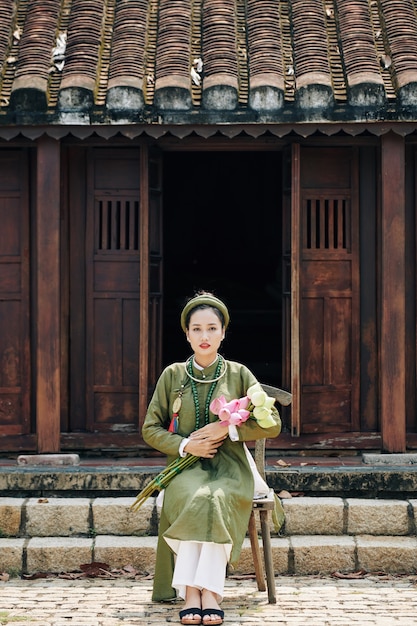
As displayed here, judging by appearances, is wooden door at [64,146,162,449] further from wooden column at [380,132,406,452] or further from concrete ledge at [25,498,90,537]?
wooden column at [380,132,406,452]

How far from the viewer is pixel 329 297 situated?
10836 millimetres

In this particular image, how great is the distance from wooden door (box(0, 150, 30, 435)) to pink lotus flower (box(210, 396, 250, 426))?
3699 mm

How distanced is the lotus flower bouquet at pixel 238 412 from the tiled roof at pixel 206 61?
312 centimetres

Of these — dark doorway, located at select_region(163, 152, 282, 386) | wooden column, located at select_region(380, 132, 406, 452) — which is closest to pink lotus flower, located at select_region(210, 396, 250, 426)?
wooden column, located at select_region(380, 132, 406, 452)

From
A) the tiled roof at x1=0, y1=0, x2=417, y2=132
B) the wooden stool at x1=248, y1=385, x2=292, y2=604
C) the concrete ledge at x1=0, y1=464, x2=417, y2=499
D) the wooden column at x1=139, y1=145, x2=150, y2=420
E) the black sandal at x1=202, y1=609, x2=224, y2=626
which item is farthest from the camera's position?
the wooden column at x1=139, y1=145, x2=150, y2=420

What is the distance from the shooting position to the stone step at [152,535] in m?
8.73

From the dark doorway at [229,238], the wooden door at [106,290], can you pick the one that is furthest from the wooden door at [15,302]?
the dark doorway at [229,238]

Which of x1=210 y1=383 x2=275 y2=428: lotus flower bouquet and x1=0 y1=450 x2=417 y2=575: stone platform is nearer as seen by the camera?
x1=210 y1=383 x2=275 y2=428: lotus flower bouquet

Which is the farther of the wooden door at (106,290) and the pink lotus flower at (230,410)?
the wooden door at (106,290)

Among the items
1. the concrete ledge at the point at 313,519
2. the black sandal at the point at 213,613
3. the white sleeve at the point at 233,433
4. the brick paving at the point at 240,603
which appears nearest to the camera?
the black sandal at the point at 213,613

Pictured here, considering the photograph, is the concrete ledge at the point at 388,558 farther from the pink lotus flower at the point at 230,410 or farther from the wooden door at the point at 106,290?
the wooden door at the point at 106,290

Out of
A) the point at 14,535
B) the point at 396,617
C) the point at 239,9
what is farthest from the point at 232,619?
the point at 239,9

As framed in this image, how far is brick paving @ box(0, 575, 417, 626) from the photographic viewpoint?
24.0 ft

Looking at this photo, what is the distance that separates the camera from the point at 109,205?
10891 millimetres
